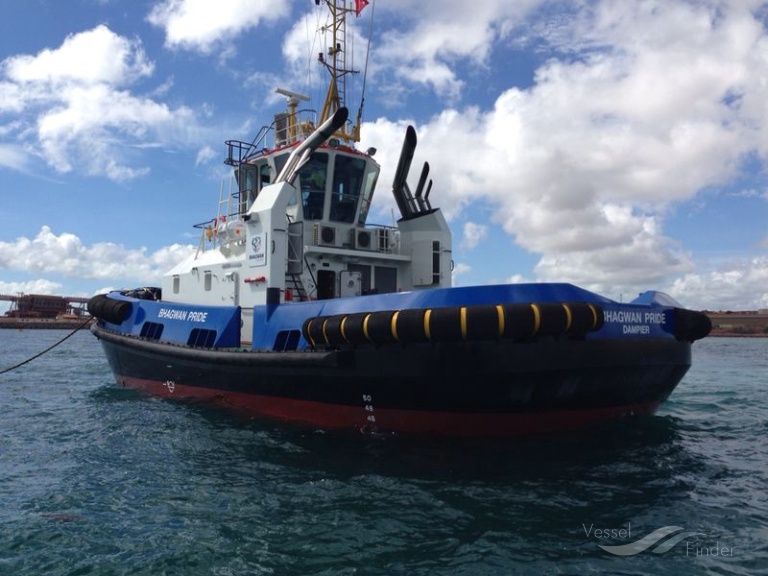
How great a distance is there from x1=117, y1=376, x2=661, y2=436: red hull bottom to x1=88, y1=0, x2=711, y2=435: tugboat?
17 millimetres

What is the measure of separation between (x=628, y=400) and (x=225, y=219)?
763 cm

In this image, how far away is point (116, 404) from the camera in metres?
10.1

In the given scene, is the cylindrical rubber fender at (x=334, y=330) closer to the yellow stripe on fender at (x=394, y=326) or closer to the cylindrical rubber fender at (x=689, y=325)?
the yellow stripe on fender at (x=394, y=326)

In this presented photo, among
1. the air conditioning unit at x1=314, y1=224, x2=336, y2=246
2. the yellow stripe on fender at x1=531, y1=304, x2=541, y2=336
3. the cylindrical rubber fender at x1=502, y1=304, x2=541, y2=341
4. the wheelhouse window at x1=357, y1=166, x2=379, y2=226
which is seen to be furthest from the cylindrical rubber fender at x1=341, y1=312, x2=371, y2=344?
the wheelhouse window at x1=357, y1=166, x2=379, y2=226

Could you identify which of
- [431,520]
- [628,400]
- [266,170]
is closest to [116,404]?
[266,170]

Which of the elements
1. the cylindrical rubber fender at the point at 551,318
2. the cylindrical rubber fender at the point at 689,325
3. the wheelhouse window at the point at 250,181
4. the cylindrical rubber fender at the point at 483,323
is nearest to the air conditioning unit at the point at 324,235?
the wheelhouse window at the point at 250,181

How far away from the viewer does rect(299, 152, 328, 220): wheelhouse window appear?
1019 centimetres

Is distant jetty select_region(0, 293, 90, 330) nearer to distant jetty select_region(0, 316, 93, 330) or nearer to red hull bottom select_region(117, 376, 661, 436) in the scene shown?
distant jetty select_region(0, 316, 93, 330)

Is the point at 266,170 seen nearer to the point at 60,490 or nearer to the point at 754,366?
the point at 60,490

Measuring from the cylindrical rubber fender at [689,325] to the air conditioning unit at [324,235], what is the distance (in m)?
5.44

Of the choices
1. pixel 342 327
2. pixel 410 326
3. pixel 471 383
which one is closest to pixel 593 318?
pixel 471 383

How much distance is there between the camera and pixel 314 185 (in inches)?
404

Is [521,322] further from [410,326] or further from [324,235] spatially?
[324,235]

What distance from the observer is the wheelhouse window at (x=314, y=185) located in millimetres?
10188
